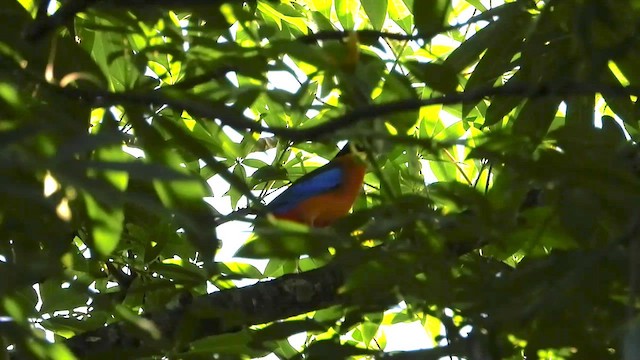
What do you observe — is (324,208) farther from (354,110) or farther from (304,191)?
(354,110)

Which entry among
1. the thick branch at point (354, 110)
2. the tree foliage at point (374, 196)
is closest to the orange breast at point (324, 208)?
the tree foliage at point (374, 196)

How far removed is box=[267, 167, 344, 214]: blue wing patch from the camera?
11.8 ft

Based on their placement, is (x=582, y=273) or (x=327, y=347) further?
(x=327, y=347)

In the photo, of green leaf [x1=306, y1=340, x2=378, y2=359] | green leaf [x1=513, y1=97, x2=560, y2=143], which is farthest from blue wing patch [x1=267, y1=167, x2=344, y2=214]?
green leaf [x1=306, y1=340, x2=378, y2=359]

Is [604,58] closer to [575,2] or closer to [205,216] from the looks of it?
[575,2]

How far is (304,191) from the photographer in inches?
150

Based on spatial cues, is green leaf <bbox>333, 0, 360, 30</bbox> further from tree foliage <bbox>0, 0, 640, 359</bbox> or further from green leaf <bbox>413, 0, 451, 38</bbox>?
green leaf <bbox>413, 0, 451, 38</bbox>

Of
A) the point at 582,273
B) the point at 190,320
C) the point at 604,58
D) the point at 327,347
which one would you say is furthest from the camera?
the point at 190,320

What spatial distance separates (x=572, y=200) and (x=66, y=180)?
0.59 metres

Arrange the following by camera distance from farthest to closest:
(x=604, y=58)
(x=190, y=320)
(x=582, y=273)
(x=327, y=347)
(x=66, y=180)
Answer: (x=190, y=320) → (x=327, y=347) → (x=604, y=58) → (x=582, y=273) → (x=66, y=180)

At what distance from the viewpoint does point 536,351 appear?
117 centimetres

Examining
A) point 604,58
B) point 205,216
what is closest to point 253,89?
point 205,216

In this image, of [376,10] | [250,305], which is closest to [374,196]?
[250,305]

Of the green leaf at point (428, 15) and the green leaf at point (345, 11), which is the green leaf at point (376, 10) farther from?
the green leaf at point (428, 15)
